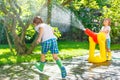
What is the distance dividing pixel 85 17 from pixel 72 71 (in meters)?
14.1

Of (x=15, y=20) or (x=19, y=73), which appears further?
(x=15, y=20)

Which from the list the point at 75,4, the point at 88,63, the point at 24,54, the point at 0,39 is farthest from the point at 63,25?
the point at 88,63

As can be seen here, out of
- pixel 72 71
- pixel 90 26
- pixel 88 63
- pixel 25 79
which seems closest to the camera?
pixel 25 79

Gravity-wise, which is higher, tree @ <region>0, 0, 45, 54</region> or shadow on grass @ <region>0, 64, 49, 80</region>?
tree @ <region>0, 0, 45, 54</region>

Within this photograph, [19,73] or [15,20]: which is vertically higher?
[15,20]

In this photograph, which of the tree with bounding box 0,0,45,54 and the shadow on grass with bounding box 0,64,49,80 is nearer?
the shadow on grass with bounding box 0,64,49,80

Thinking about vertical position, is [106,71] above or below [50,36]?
below

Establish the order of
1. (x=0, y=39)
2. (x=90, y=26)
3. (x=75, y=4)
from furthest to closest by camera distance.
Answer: (x=90, y=26)
(x=0, y=39)
(x=75, y=4)

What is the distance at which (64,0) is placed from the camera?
550 inches

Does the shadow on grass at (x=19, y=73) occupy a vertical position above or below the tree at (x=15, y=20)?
below

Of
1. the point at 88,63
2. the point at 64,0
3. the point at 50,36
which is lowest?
the point at 88,63

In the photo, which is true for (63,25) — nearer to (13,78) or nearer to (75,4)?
(75,4)

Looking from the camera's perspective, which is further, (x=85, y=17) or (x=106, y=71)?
(x=85, y=17)

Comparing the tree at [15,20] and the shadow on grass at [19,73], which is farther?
the tree at [15,20]
